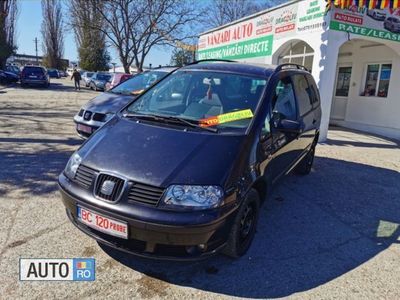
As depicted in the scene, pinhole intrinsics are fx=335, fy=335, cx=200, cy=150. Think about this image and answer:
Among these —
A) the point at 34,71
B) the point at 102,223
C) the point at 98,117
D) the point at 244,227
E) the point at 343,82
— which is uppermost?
the point at 343,82

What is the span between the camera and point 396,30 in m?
9.45

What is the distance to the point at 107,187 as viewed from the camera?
273 cm

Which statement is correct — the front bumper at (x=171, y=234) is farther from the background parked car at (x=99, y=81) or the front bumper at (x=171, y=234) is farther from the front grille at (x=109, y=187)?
the background parked car at (x=99, y=81)

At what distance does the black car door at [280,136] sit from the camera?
3566 millimetres

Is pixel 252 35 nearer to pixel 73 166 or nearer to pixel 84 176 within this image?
pixel 73 166

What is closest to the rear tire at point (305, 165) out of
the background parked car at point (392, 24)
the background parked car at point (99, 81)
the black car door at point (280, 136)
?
the black car door at point (280, 136)

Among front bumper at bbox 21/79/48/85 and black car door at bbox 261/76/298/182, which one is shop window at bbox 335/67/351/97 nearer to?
black car door at bbox 261/76/298/182

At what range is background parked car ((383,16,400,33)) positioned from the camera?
9.29m

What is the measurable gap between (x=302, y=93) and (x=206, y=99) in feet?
6.33

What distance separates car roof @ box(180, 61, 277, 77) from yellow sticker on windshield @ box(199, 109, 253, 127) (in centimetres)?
73

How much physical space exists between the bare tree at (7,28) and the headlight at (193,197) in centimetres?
3479

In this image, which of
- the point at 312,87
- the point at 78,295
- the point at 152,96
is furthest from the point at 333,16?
the point at 78,295

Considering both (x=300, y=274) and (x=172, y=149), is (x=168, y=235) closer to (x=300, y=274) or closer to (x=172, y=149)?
(x=172, y=149)

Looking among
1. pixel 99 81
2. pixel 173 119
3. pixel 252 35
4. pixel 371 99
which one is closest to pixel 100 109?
pixel 173 119
